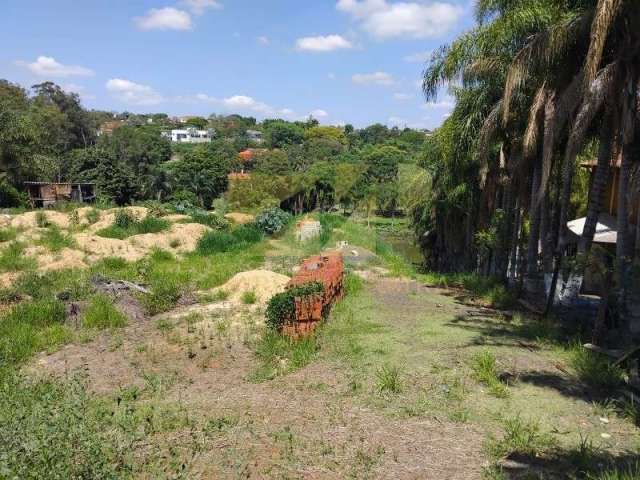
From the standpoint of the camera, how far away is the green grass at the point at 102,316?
33.9ft

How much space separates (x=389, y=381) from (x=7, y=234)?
18.7m

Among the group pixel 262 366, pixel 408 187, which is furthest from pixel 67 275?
pixel 408 187

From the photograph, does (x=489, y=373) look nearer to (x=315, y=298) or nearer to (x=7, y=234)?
(x=315, y=298)

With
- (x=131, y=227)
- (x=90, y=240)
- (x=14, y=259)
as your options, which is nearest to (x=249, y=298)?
(x=14, y=259)

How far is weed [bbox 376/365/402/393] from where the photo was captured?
261 inches

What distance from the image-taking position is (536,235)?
527 inches

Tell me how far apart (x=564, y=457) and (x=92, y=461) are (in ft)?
14.0

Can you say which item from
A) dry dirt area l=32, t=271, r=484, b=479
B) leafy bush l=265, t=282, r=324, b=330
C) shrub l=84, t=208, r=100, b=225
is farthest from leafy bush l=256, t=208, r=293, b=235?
leafy bush l=265, t=282, r=324, b=330

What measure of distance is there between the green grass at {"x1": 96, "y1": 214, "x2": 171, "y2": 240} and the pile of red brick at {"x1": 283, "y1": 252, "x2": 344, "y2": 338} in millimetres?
12179

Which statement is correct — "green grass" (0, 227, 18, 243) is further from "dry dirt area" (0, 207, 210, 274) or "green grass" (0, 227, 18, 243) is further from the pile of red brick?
the pile of red brick

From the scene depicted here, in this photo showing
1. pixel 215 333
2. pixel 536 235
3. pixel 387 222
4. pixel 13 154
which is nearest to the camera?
pixel 215 333

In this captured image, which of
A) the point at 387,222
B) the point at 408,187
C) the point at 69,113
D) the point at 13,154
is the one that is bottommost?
the point at 387,222

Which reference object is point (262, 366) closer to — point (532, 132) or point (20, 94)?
point (532, 132)

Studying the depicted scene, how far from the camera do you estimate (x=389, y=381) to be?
262 inches
